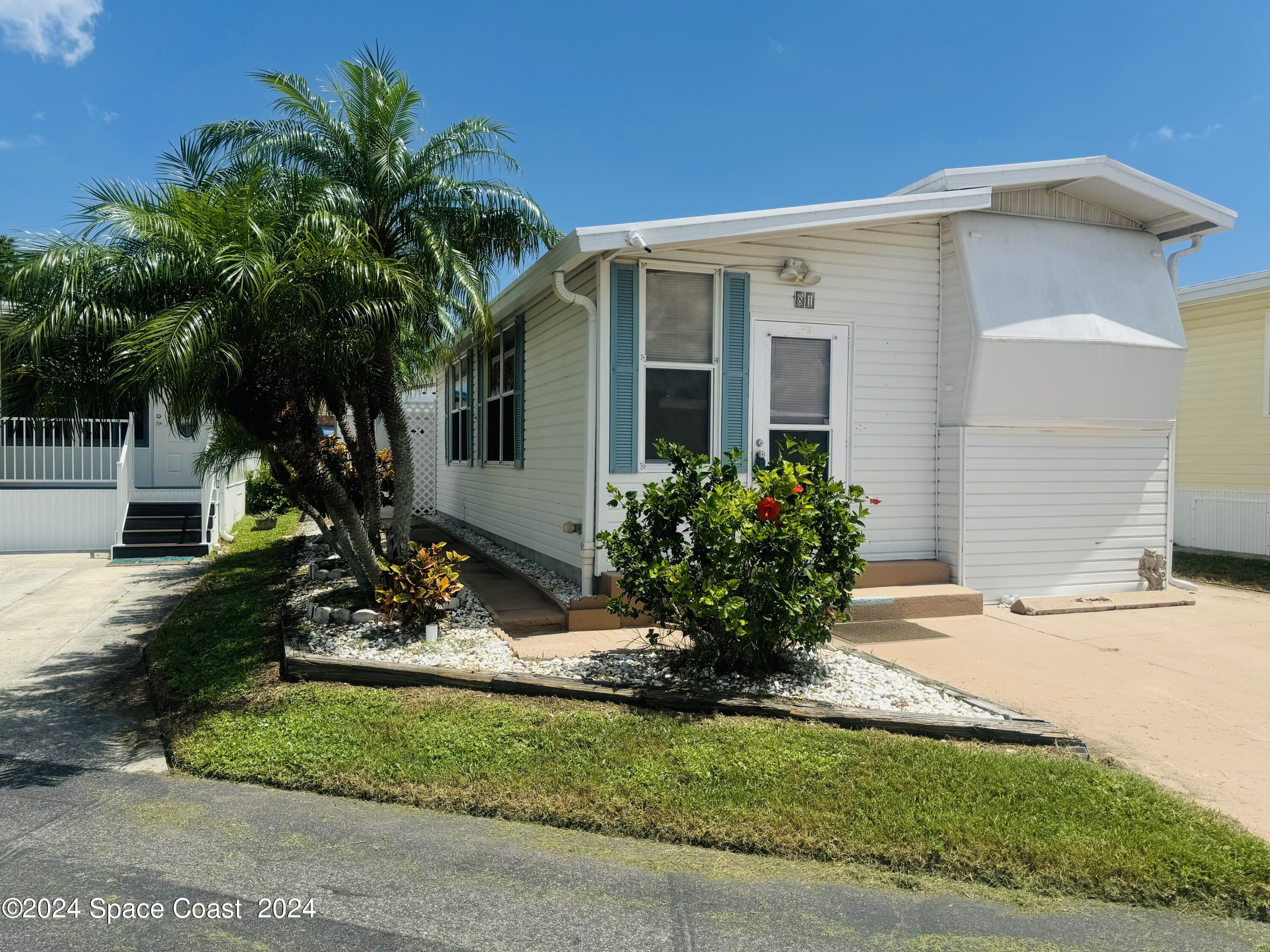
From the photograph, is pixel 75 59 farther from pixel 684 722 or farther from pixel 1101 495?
pixel 1101 495

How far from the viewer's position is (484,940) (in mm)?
2773

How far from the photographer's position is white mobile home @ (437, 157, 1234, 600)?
7.36 metres

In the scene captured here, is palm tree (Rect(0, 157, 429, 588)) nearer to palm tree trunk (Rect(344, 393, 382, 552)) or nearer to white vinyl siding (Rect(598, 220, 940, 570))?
palm tree trunk (Rect(344, 393, 382, 552))

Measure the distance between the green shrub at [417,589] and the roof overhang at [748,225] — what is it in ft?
8.89

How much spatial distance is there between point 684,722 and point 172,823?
8.22 feet

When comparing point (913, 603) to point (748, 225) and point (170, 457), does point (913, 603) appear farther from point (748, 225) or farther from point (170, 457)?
point (170, 457)

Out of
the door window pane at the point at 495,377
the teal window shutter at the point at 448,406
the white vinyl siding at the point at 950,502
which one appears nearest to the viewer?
the white vinyl siding at the point at 950,502

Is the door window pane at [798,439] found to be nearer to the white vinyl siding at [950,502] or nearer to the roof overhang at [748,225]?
the white vinyl siding at [950,502]

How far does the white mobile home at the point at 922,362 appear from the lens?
290 inches

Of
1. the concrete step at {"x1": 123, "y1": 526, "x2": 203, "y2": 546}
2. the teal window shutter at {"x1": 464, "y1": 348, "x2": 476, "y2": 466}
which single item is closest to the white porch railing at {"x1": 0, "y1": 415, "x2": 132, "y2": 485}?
the concrete step at {"x1": 123, "y1": 526, "x2": 203, "y2": 546}

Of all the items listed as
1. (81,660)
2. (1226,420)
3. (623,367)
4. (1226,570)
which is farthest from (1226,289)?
(81,660)

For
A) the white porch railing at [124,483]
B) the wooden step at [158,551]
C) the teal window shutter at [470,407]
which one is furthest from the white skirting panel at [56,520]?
the teal window shutter at [470,407]

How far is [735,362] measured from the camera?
24.7ft

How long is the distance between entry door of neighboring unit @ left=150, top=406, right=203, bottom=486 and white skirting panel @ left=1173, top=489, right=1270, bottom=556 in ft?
57.9
